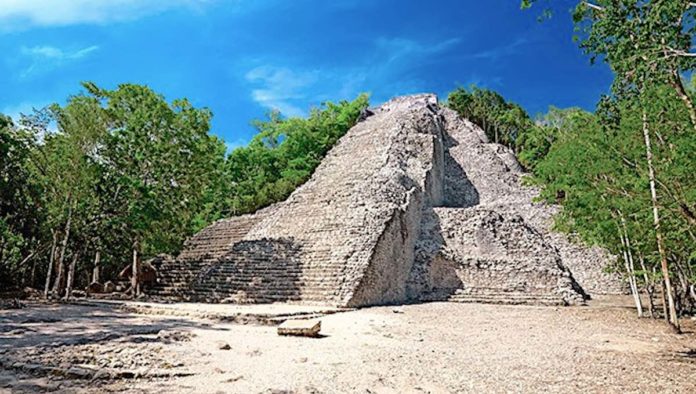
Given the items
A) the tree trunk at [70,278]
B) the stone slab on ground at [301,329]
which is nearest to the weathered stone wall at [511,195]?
the stone slab on ground at [301,329]

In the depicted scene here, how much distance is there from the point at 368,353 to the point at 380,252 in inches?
335

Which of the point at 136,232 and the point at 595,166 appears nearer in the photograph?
the point at 595,166

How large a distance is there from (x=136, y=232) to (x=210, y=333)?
9.79 m

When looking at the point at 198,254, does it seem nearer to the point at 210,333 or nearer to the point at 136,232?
the point at 136,232

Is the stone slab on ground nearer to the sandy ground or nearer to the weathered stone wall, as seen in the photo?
the sandy ground

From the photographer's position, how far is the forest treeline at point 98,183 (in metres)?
15.0

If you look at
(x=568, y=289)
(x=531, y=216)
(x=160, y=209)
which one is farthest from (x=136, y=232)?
(x=531, y=216)

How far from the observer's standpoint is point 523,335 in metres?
8.84

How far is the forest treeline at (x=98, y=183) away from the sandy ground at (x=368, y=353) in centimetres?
527

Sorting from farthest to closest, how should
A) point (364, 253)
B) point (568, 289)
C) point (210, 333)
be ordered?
point (568, 289), point (364, 253), point (210, 333)

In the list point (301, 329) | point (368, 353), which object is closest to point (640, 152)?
point (368, 353)

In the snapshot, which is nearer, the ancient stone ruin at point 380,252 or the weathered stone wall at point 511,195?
the ancient stone ruin at point 380,252

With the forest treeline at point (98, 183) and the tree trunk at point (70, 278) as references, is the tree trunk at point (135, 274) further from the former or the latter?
the tree trunk at point (70, 278)

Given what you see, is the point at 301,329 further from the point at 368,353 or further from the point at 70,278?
the point at 70,278
